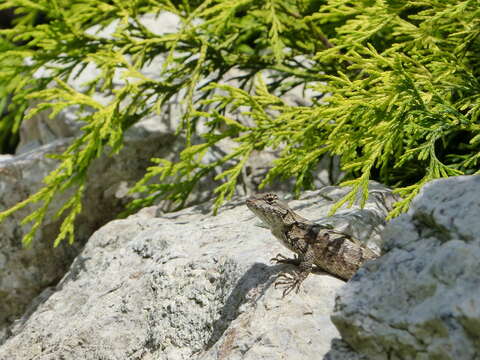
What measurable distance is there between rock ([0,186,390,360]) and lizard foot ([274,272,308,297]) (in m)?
0.05

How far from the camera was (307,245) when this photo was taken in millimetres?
4262

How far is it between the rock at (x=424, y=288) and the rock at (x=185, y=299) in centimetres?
49

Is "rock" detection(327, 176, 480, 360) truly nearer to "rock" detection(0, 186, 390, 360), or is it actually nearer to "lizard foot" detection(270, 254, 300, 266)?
"rock" detection(0, 186, 390, 360)

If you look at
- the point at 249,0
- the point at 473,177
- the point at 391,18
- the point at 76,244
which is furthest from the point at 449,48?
the point at 76,244

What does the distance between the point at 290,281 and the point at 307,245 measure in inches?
17.3

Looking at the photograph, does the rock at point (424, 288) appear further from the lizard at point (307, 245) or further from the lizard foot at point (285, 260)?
the lizard foot at point (285, 260)

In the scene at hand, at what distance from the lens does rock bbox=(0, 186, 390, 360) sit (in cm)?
359

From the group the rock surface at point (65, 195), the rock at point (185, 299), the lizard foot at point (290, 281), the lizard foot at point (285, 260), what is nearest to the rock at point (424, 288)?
the rock at point (185, 299)

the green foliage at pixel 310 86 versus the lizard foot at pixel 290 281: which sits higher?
the green foliage at pixel 310 86

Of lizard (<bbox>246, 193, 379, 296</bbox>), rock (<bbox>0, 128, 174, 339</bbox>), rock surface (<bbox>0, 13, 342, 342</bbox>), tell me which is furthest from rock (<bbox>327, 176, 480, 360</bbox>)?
rock (<bbox>0, 128, 174, 339</bbox>)

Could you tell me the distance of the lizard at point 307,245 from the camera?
4094 mm

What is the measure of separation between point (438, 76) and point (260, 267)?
6.29ft

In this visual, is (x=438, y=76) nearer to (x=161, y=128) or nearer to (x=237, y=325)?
(x=237, y=325)

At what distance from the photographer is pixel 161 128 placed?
7199 millimetres
